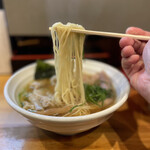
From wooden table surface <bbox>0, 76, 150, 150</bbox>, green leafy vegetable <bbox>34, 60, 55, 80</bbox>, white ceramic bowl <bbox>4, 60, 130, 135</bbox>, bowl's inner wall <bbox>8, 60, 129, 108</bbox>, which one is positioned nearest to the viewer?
white ceramic bowl <bbox>4, 60, 130, 135</bbox>

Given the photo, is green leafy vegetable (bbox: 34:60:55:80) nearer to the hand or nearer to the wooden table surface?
the wooden table surface

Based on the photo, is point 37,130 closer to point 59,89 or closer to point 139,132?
point 59,89

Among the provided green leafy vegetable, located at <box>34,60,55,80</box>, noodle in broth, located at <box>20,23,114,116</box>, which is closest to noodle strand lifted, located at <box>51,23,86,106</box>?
noodle in broth, located at <box>20,23,114,116</box>

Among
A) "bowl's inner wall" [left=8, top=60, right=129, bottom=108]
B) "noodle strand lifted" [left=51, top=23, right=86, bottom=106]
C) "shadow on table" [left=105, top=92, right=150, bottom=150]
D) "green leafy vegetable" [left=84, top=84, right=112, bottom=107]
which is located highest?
"noodle strand lifted" [left=51, top=23, right=86, bottom=106]

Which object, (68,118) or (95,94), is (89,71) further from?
(68,118)

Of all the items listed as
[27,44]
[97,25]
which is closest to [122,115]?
[97,25]

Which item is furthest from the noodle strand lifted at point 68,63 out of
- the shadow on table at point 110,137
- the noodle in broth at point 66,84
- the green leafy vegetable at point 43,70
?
the green leafy vegetable at point 43,70
